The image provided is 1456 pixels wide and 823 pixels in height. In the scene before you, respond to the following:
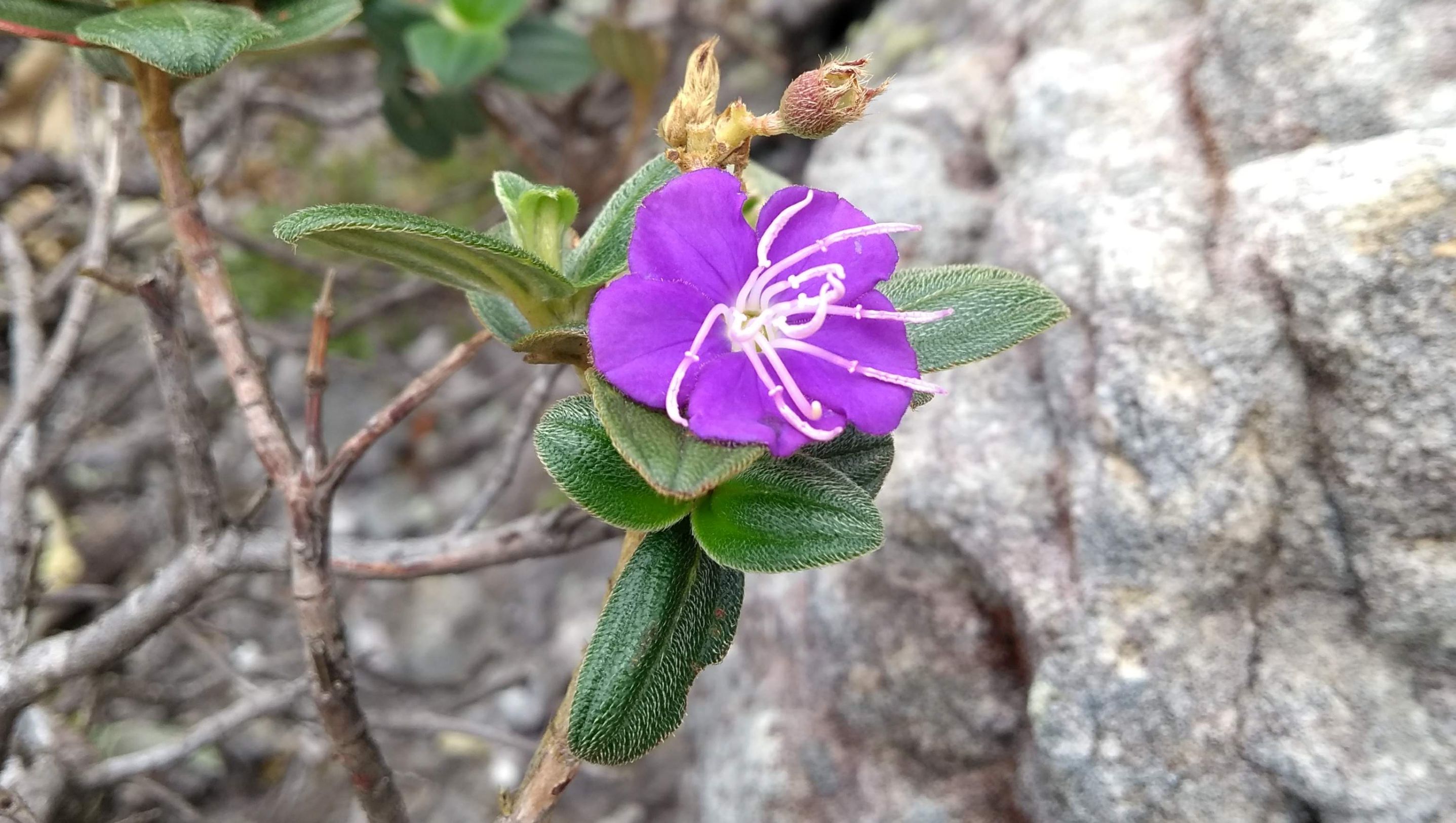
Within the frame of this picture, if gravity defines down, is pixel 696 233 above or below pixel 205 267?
above

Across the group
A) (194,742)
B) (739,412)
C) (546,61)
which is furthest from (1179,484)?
(546,61)

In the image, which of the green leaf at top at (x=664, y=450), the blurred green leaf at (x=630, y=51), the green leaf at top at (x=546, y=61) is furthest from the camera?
the blurred green leaf at (x=630, y=51)

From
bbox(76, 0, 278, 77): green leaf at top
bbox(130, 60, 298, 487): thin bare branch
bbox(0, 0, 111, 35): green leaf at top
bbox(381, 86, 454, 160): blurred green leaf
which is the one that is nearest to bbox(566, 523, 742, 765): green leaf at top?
bbox(130, 60, 298, 487): thin bare branch

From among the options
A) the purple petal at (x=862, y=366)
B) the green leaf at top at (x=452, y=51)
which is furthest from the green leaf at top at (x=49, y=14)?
the purple petal at (x=862, y=366)

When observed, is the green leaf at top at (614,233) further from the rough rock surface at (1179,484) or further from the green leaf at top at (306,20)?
the rough rock surface at (1179,484)

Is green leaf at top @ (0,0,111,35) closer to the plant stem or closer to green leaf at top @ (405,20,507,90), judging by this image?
green leaf at top @ (405,20,507,90)

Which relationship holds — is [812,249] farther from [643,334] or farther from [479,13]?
[479,13]
